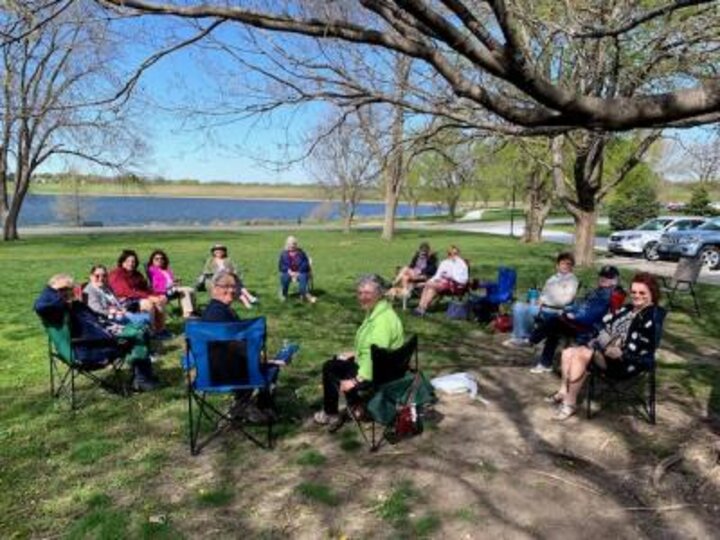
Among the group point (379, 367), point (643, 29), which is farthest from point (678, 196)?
point (379, 367)

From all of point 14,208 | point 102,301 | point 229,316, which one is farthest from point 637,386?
point 14,208

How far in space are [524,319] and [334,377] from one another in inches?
144

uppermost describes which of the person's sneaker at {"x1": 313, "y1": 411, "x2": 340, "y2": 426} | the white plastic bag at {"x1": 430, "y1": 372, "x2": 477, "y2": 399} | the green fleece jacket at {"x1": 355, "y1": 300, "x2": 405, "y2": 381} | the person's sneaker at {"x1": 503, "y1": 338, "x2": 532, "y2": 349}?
the green fleece jacket at {"x1": 355, "y1": 300, "x2": 405, "y2": 381}

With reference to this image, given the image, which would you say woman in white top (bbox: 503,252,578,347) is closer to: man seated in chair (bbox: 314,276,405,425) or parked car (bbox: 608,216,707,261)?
man seated in chair (bbox: 314,276,405,425)

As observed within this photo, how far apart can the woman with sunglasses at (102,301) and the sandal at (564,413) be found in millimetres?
4366

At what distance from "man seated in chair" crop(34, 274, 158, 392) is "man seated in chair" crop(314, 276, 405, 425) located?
1.87 m

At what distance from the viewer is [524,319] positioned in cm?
813

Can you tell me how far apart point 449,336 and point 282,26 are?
18.4 feet

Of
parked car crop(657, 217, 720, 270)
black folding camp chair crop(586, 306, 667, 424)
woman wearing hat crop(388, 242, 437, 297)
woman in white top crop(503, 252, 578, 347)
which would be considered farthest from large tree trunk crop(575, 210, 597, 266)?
black folding camp chair crop(586, 306, 667, 424)

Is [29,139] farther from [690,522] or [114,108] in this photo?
[690,522]

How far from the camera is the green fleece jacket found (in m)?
5.00

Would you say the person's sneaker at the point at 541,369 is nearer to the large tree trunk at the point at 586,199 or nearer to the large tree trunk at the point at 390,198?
the large tree trunk at the point at 586,199

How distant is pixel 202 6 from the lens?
3.83 metres

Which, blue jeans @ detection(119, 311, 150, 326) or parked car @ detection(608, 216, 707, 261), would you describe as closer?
blue jeans @ detection(119, 311, 150, 326)
